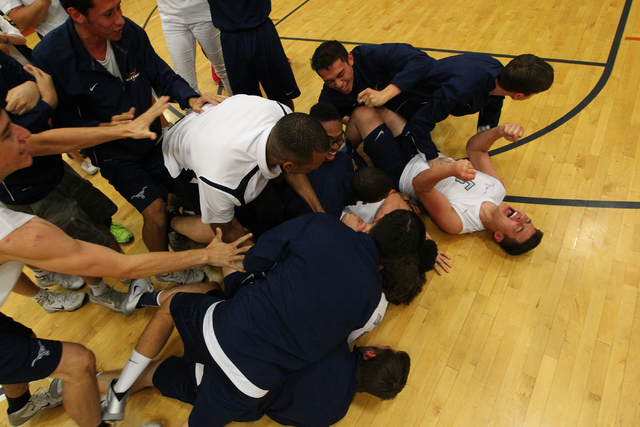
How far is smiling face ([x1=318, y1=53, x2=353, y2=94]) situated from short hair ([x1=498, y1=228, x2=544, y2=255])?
5.23ft

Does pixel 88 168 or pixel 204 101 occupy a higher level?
pixel 204 101

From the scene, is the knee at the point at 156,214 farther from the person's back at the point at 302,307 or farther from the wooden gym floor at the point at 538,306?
the person's back at the point at 302,307

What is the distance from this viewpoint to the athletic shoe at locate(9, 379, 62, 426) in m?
2.06

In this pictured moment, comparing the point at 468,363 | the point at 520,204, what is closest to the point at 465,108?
the point at 520,204

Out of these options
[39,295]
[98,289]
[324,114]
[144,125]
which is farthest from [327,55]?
[39,295]

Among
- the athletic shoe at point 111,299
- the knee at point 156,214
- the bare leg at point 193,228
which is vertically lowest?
the athletic shoe at point 111,299

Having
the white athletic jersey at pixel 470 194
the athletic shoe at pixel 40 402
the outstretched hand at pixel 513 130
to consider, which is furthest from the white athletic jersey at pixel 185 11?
the athletic shoe at pixel 40 402

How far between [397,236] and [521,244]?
1.17m

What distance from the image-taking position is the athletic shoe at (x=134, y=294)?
2.47 meters

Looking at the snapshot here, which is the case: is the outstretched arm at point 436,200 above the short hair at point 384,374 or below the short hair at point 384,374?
above

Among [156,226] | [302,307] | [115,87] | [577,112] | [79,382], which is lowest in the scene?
[577,112]

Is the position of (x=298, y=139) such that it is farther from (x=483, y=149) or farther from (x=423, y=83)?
(x=483, y=149)

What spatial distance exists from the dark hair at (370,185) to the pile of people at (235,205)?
0.04 feet

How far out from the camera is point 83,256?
63.0 inches
